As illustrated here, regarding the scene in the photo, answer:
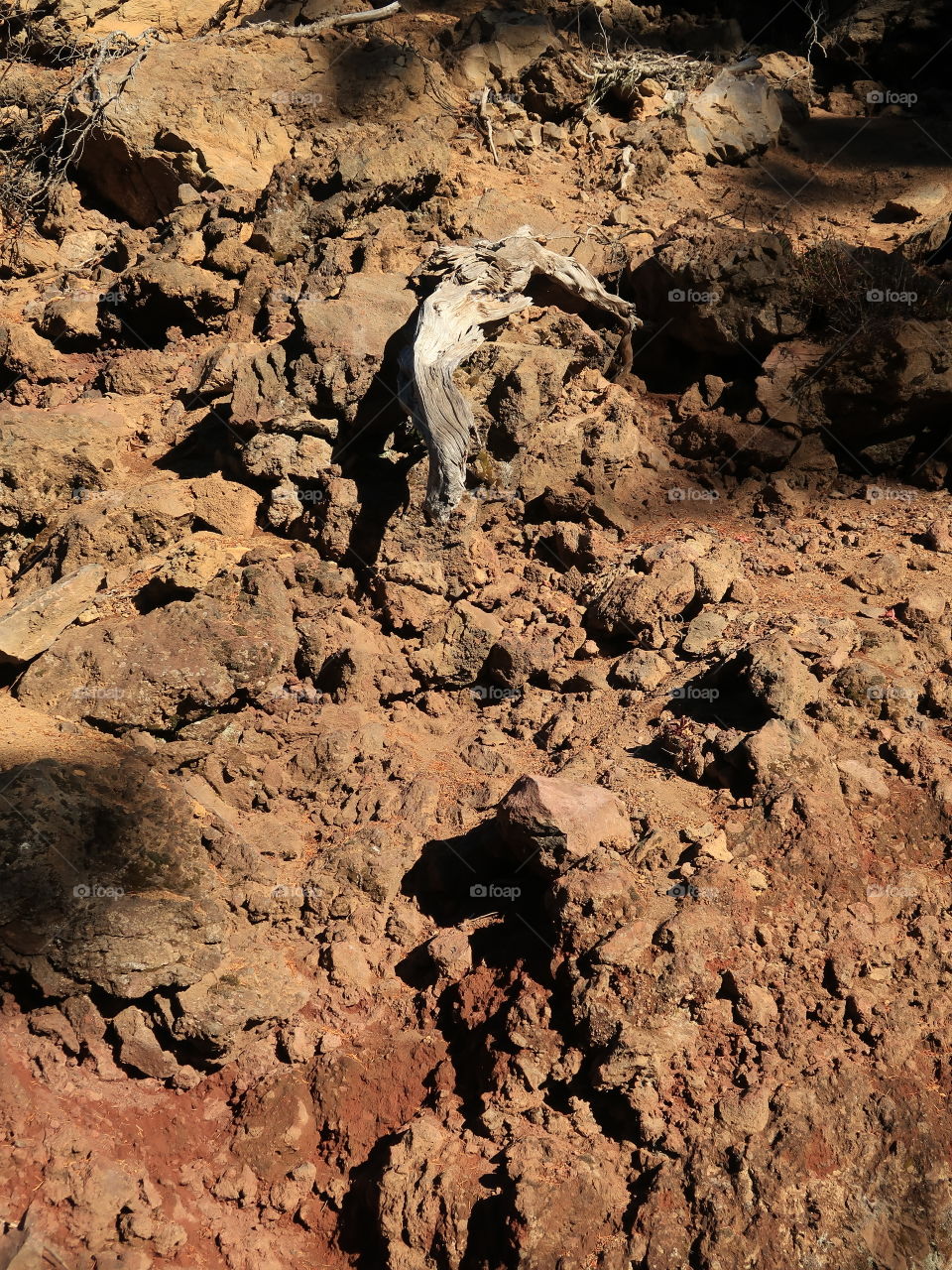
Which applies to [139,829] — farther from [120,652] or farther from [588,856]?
[588,856]

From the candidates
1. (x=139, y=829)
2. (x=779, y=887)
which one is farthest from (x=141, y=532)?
(x=779, y=887)

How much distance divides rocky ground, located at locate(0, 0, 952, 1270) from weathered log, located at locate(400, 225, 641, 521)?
0.18 metres

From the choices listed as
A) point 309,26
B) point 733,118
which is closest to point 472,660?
point 733,118

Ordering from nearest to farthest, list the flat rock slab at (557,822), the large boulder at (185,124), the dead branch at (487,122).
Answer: the flat rock slab at (557,822), the large boulder at (185,124), the dead branch at (487,122)

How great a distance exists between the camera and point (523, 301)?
217 inches

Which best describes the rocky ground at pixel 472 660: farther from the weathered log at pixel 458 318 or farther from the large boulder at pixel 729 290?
the weathered log at pixel 458 318

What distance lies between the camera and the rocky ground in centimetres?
295

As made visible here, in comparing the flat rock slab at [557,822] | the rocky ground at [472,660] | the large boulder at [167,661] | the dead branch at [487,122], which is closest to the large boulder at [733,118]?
the rocky ground at [472,660]

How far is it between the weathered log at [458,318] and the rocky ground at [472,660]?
0.18 m

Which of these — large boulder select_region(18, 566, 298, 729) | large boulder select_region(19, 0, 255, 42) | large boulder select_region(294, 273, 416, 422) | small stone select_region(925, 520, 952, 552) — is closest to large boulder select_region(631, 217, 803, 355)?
small stone select_region(925, 520, 952, 552)

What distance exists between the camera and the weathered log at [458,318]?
4891 mm

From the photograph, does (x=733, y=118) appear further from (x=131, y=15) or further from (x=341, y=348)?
(x=131, y=15)

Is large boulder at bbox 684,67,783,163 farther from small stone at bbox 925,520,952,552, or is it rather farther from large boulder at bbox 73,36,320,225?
small stone at bbox 925,520,952,552

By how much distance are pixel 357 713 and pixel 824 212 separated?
4.75 m
